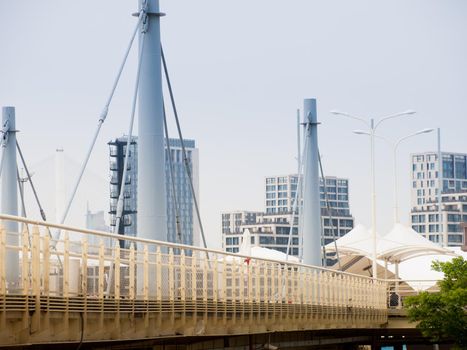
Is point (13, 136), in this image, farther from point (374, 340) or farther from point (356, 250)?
point (356, 250)

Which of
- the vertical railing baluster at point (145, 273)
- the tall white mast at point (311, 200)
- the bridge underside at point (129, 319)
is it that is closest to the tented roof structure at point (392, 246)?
the tall white mast at point (311, 200)

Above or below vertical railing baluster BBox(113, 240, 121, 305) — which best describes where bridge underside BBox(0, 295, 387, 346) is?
below

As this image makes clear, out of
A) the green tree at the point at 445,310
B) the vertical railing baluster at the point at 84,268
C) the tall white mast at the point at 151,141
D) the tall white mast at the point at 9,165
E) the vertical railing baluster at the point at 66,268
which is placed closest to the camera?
the vertical railing baluster at the point at 66,268

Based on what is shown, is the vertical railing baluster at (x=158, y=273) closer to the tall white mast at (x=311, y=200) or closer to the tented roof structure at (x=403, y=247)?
the tall white mast at (x=311, y=200)

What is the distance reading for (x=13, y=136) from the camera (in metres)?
58.8

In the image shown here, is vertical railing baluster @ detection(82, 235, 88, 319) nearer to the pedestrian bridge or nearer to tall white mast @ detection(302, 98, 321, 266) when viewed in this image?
the pedestrian bridge

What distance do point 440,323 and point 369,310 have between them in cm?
492

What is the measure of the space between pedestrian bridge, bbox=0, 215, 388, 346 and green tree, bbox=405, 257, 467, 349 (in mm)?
9335

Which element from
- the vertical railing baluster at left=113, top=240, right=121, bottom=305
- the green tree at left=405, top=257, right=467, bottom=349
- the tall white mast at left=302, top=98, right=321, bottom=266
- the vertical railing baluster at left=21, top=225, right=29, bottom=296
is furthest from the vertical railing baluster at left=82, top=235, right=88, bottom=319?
the tall white mast at left=302, top=98, right=321, bottom=266

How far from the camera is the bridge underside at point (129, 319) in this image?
24.2m

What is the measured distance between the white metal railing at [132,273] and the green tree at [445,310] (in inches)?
305

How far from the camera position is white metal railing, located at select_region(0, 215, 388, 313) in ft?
83.0

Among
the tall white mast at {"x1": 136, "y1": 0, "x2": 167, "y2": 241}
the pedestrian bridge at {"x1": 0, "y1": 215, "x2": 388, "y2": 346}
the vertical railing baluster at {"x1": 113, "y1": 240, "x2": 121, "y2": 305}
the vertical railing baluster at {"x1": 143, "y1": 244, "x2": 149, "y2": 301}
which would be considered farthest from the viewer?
the tall white mast at {"x1": 136, "y1": 0, "x2": 167, "y2": 241}

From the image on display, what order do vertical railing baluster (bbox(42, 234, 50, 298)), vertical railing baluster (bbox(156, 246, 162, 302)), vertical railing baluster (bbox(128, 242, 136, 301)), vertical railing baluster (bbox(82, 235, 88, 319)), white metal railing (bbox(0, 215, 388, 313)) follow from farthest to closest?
vertical railing baluster (bbox(156, 246, 162, 302)) < vertical railing baluster (bbox(128, 242, 136, 301)) < vertical railing baluster (bbox(82, 235, 88, 319)) < vertical railing baluster (bbox(42, 234, 50, 298)) < white metal railing (bbox(0, 215, 388, 313))
